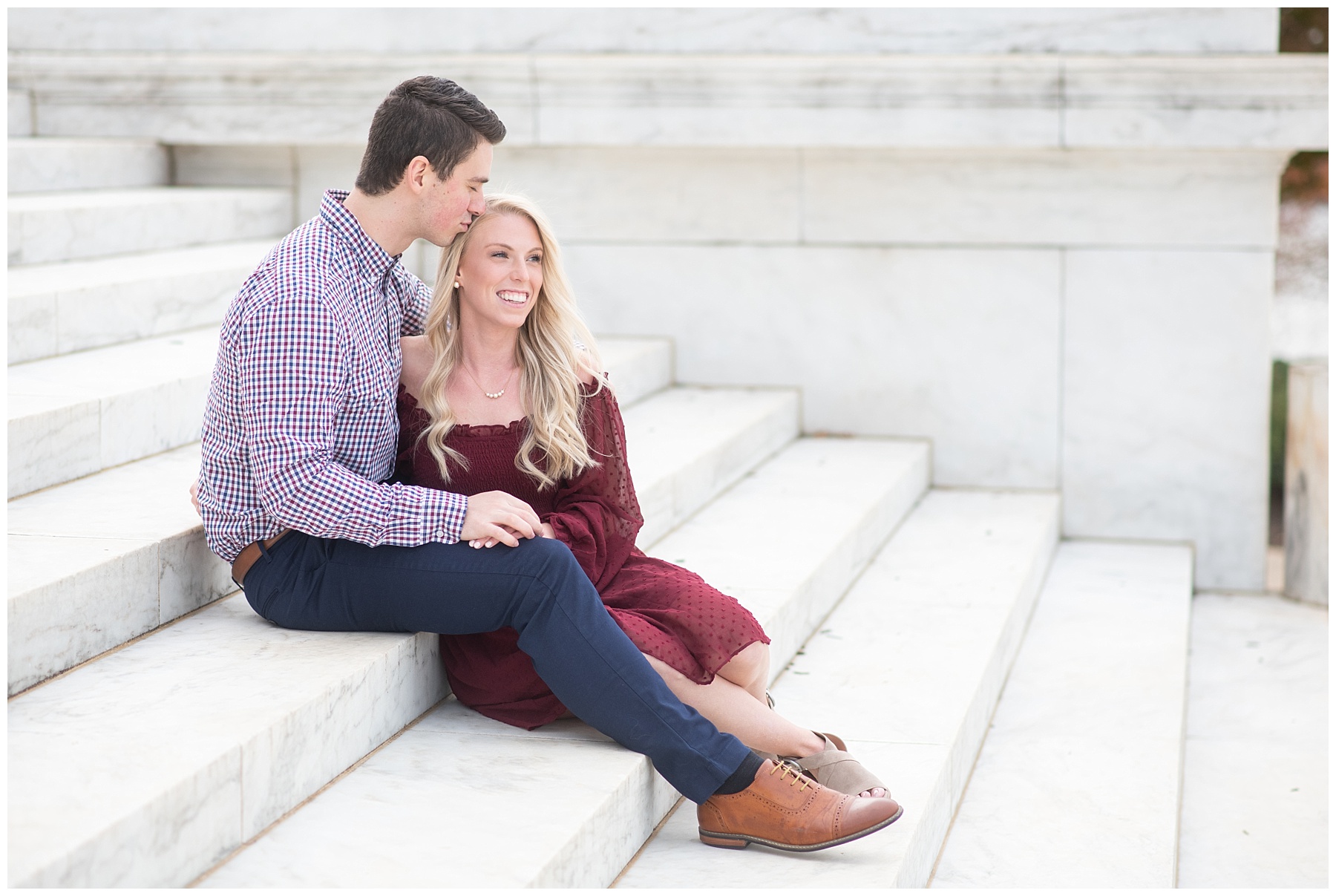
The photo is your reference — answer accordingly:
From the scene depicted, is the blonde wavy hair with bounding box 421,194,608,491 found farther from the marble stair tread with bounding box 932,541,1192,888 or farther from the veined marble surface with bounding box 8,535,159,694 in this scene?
the marble stair tread with bounding box 932,541,1192,888

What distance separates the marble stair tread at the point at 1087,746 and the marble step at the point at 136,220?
10.6ft

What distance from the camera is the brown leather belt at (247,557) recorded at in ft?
9.30

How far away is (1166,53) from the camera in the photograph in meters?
5.16

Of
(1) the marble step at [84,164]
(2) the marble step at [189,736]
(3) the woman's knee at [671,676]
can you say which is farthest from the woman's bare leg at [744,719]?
(1) the marble step at [84,164]

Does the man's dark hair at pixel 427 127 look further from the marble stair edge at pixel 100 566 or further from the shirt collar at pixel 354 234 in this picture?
the marble stair edge at pixel 100 566

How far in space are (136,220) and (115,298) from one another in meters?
0.87

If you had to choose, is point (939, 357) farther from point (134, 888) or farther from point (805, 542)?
point (134, 888)

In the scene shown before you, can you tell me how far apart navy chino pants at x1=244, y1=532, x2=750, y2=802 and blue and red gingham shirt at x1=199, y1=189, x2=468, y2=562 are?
7cm

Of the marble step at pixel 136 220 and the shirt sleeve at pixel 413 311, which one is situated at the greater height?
the marble step at pixel 136 220

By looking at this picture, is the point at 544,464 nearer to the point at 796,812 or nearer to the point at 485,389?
the point at 485,389

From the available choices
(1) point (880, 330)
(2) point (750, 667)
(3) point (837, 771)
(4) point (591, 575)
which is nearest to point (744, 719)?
(2) point (750, 667)

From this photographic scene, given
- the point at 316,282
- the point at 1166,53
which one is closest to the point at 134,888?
the point at 316,282

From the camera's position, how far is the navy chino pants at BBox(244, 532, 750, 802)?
8.70 feet

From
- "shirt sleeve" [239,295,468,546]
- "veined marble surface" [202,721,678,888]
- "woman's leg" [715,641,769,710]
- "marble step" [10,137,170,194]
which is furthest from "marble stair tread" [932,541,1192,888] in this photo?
"marble step" [10,137,170,194]
